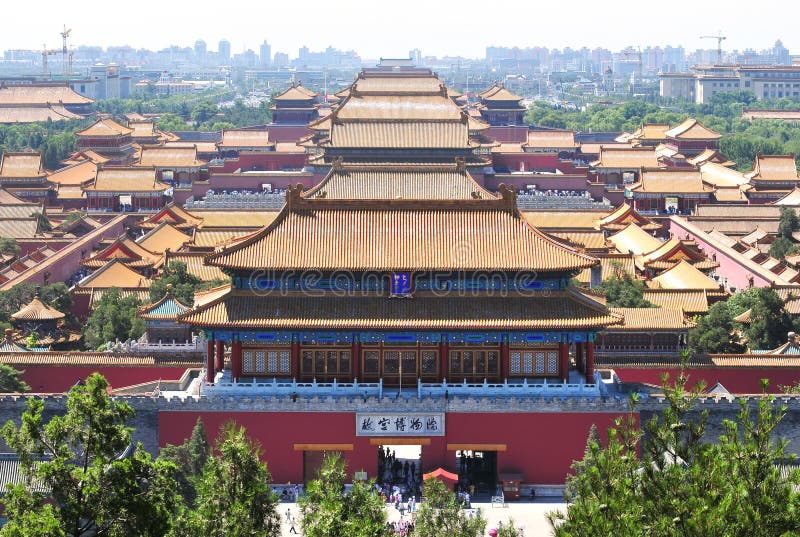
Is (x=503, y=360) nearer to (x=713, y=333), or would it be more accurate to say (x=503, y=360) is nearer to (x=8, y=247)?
(x=713, y=333)

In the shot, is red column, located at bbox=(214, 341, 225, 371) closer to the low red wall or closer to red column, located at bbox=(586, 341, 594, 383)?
the low red wall

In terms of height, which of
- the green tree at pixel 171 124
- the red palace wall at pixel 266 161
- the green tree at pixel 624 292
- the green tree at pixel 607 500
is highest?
the green tree at pixel 171 124

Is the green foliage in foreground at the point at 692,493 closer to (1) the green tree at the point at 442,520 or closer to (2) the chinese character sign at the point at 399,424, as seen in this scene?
(1) the green tree at the point at 442,520

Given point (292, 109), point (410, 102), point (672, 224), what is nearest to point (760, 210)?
point (672, 224)

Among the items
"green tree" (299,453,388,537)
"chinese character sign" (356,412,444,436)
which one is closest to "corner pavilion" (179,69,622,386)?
"chinese character sign" (356,412,444,436)

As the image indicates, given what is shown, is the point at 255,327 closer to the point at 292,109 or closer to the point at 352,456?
the point at 352,456

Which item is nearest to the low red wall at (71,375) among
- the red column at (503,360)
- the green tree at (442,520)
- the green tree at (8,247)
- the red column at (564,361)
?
the red column at (503,360)
